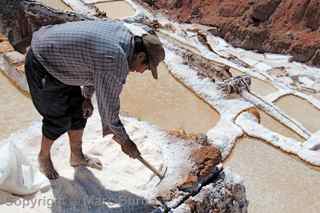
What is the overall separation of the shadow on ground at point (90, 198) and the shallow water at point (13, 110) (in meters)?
1.16

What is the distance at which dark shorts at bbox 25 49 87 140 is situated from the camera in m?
3.17

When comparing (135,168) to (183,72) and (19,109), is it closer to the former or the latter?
(19,109)

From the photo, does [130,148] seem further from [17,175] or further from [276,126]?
[276,126]

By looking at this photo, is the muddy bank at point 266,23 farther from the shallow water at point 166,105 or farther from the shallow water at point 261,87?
the shallow water at point 166,105

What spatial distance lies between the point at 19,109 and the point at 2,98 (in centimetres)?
36

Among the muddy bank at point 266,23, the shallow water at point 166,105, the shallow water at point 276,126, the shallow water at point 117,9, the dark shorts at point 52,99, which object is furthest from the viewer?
the muddy bank at point 266,23

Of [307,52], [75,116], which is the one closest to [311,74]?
[307,52]

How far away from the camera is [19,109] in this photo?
501cm

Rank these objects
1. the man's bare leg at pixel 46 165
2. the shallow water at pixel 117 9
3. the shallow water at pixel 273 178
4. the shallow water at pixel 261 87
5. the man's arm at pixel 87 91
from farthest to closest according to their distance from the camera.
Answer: the shallow water at pixel 117 9 < the shallow water at pixel 261 87 < the shallow water at pixel 273 178 < the man's bare leg at pixel 46 165 < the man's arm at pixel 87 91

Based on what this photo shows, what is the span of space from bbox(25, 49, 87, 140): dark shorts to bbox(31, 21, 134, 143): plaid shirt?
0.08 meters

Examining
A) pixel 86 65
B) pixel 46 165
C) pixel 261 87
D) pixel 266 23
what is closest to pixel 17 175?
pixel 46 165

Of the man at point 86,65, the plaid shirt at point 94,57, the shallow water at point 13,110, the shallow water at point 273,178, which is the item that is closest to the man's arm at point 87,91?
the man at point 86,65

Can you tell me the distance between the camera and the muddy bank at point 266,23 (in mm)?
16844

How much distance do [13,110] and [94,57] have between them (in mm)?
2381
